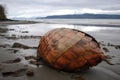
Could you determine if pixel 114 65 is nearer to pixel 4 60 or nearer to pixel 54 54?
pixel 54 54

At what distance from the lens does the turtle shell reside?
6.03 m

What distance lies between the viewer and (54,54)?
20.5ft

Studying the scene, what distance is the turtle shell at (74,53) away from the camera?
19.8 feet

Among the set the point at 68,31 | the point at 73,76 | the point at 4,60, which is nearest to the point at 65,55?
the point at 73,76

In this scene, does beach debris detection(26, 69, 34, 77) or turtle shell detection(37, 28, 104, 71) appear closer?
beach debris detection(26, 69, 34, 77)

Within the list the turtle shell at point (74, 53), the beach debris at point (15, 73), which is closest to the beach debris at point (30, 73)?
the beach debris at point (15, 73)

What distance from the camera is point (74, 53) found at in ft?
19.8

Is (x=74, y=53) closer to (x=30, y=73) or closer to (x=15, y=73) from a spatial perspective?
(x=30, y=73)

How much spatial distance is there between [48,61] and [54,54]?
15.1 inches

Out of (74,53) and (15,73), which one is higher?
(74,53)

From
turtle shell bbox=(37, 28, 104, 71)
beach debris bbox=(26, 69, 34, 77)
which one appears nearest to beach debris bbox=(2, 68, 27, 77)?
beach debris bbox=(26, 69, 34, 77)

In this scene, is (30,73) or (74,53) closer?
(30,73)

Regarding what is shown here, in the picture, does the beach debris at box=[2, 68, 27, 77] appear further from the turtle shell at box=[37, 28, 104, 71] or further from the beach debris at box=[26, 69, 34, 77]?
the turtle shell at box=[37, 28, 104, 71]

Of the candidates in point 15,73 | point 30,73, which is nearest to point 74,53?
point 30,73
